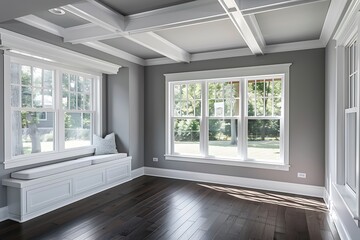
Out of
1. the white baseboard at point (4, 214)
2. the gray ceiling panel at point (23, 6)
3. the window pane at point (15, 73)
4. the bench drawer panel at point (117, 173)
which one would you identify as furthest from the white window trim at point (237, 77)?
the gray ceiling panel at point (23, 6)

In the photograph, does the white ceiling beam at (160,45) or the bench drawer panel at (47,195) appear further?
the white ceiling beam at (160,45)

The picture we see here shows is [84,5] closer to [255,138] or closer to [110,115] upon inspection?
[110,115]

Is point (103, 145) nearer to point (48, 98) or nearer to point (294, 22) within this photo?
point (48, 98)

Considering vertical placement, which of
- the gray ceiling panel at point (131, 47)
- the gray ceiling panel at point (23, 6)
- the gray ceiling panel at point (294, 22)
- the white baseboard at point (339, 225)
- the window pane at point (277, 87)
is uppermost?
the gray ceiling panel at point (131, 47)

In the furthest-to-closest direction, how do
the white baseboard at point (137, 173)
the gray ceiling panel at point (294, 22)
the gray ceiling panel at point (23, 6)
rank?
1. the white baseboard at point (137, 173)
2. the gray ceiling panel at point (294, 22)
3. the gray ceiling panel at point (23, 6)

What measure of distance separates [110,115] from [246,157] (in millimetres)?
3114

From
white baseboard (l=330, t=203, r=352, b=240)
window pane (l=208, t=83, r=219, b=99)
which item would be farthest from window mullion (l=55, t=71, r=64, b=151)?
white baseboard (l=330, t=203, r=352, b=240)

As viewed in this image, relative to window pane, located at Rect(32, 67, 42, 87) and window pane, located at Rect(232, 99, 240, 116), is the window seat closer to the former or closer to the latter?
window pane, located at Rect(32, 67, 42, 87)

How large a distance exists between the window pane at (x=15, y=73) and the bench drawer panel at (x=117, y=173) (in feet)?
7.03

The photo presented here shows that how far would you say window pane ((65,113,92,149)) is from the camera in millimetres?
4566

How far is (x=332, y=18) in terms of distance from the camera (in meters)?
3.07

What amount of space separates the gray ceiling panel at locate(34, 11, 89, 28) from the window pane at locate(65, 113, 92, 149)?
170 centimetres

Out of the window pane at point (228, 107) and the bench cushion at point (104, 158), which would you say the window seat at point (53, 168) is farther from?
the window pane at point (228, 107)

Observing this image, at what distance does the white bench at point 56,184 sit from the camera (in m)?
3.20
